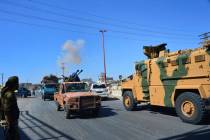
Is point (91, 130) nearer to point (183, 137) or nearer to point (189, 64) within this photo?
point (183, 137)

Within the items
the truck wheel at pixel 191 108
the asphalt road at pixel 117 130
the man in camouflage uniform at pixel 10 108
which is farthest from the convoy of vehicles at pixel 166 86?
the man in camouflage uniform at pixel 10 108

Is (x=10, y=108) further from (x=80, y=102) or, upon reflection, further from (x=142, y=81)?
(x=142, y=81)

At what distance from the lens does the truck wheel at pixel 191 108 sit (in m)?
13.1

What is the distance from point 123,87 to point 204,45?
748cm

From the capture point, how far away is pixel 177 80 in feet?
48.5

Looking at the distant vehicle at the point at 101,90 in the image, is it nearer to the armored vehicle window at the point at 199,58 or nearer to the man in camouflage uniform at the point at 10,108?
the armored vehicle window at the point at 199,58

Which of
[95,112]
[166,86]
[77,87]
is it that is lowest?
[95,112]

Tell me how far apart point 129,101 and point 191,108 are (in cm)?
616

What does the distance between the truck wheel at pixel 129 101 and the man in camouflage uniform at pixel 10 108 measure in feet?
A: 37.8

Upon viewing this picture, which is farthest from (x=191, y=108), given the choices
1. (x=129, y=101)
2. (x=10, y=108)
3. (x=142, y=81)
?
(x=10, y=108)

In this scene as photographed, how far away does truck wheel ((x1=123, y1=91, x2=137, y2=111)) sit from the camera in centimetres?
1927

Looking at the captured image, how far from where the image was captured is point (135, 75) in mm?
18531

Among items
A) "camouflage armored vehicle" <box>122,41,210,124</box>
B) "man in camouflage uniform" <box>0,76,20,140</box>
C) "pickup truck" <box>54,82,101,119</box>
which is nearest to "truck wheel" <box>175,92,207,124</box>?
"camouflage armored vehicle" <box>122,41,210,124</box>

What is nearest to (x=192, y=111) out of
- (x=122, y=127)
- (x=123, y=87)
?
(x=122, y=127)
